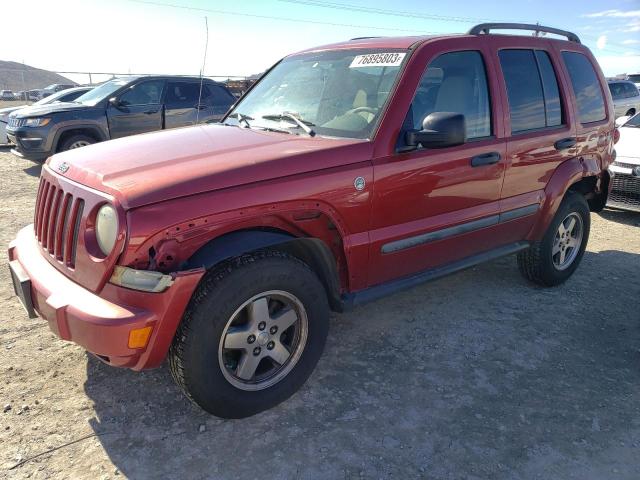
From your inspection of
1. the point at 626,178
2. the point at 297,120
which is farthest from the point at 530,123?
the point at 626,178

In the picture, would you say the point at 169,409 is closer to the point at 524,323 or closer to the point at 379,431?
the point at 379,431

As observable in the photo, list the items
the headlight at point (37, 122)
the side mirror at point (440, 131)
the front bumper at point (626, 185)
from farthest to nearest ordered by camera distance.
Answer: the headlight at point (37, 122)
the front bumper at point (626, 185)
the side mirror at point (440, 131)

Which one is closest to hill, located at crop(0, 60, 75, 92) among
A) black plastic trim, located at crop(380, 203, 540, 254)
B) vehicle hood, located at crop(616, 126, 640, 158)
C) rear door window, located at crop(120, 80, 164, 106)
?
rear door window, located at crop(120, 80, 164, 106)

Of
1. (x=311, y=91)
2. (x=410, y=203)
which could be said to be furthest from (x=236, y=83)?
(x=410, y=203)

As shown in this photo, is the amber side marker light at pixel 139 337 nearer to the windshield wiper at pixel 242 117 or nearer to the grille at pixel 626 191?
the windshield wiper at pixel 242 117

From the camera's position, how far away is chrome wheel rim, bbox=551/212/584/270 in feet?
14.9

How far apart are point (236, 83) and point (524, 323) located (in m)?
9.51

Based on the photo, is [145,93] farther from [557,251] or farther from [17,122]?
[557,251]

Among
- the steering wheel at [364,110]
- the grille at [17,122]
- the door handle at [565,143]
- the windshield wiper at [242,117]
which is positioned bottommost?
the grille at [17,122]

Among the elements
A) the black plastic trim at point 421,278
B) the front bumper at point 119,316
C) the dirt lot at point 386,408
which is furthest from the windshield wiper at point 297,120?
the dirt lot at point 386,408

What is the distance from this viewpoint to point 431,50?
3232 mm

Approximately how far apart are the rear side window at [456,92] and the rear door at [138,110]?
7.32 m

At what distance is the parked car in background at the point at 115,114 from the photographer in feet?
29.1

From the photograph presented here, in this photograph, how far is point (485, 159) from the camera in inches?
137
